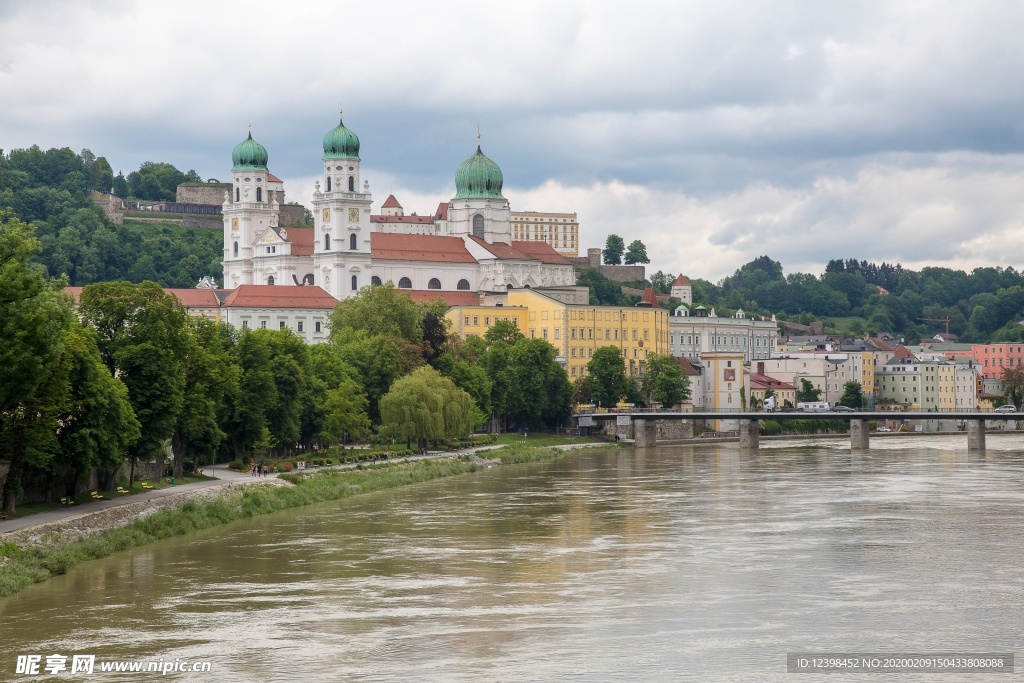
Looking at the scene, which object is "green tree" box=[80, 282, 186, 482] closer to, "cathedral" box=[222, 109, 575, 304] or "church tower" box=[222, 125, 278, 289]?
"cathedral" box=[222, 109, 575, 304]

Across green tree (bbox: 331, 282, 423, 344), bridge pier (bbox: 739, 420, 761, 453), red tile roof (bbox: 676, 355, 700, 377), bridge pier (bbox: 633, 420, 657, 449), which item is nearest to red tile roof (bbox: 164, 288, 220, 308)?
green tree (bbox: 331, 282, 423, 344)

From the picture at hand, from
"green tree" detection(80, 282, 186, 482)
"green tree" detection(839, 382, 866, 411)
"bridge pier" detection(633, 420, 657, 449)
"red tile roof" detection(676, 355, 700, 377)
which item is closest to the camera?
"green tree" detection(80, 282, 186, 482)

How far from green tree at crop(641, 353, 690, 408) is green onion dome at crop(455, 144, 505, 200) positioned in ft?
128

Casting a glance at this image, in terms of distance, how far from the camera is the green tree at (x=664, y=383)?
124 meters

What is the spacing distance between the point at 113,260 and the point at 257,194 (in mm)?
27893

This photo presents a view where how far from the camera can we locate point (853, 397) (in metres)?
151

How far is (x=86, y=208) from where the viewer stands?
584 ft

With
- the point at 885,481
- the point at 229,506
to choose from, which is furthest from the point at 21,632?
the point at 885,481

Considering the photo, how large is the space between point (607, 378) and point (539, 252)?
42846 millimetres

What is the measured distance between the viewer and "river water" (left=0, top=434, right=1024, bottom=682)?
95.0 ft

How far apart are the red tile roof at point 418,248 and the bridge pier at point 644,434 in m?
45.8

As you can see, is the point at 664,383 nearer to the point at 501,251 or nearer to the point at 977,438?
the point at 977,438

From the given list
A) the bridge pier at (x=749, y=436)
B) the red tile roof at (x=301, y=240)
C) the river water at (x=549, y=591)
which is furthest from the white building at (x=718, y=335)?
the river water at (x=549, y=591)

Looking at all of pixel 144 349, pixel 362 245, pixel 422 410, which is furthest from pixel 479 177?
pixel 144 349
